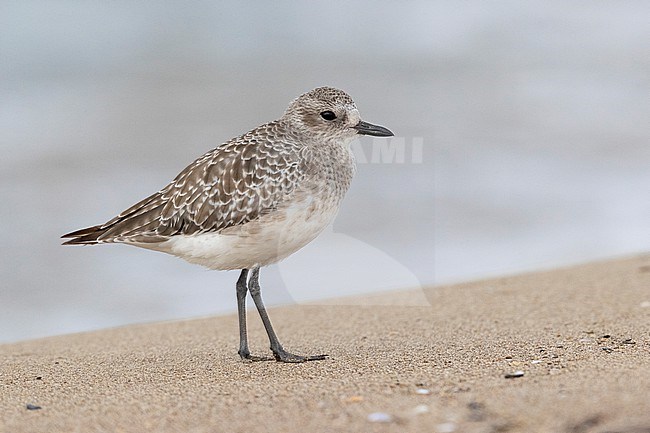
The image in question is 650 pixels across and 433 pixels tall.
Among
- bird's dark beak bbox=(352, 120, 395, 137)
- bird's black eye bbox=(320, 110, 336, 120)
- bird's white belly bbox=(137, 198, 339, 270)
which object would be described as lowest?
bird's white belly bbox=(137, 198, 339, 270)

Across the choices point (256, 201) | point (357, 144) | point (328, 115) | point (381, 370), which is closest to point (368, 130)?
point (328, 115)

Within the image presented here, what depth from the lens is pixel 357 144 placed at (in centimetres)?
791

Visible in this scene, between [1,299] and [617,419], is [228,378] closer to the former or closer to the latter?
[617,419]

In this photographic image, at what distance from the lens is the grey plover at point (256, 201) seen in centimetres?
468

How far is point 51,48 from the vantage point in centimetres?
1577

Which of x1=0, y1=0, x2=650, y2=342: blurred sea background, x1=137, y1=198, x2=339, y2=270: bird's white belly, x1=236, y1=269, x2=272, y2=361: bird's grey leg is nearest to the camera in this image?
x1=137, y1=198, x2=339, y2=270: bird's white belly

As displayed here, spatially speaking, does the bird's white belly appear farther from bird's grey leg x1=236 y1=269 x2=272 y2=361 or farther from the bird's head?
the bird's head

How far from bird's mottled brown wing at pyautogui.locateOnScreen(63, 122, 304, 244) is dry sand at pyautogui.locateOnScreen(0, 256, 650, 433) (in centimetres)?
68

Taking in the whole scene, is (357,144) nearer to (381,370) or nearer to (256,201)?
(256,201)

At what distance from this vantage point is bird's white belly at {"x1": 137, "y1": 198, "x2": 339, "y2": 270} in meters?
4.65

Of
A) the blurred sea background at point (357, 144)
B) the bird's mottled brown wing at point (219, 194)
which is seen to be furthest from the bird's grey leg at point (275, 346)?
the blurred sea background at point (357, 144)

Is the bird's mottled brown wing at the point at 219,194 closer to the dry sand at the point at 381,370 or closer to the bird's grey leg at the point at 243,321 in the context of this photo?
the bird's grey leg at the point at 243,321

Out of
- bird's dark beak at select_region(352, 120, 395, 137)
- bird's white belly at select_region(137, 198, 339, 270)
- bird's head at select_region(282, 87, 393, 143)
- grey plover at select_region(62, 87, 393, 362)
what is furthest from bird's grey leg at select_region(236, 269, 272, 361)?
bird's dark beak at select_region(352, 120, 395, 137)

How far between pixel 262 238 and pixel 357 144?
3.38 m
